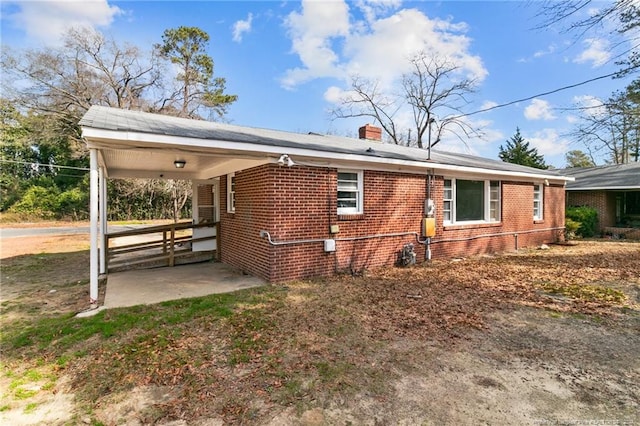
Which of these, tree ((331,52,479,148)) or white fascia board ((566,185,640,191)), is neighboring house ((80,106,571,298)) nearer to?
white fascia board ((566,185,640,191))

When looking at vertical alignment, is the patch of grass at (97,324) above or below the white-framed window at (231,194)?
below

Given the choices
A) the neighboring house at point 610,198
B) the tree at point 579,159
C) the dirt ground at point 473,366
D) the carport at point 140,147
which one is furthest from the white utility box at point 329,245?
the tree at point 579,159

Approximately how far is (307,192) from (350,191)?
1.28m

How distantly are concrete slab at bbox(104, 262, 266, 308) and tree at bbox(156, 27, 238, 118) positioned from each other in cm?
2071

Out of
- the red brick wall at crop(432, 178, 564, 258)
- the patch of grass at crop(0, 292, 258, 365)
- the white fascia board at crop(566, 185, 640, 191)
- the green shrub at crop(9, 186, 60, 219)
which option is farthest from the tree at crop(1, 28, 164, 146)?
the white fascia board at crop(566, 185, 640, 191)

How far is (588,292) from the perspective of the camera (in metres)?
6.21

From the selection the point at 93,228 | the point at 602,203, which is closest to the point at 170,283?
the point at 93,228

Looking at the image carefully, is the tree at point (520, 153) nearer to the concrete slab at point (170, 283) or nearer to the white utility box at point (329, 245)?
the white utility box at point (329, 245)

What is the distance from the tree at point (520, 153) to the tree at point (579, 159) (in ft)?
38.7

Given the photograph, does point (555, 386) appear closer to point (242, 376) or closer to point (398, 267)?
point (242, 376)

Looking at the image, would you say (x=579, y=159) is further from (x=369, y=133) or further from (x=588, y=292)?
(x=588, y=292)

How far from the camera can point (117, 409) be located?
9.07 feet

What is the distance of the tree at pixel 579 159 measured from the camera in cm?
3911

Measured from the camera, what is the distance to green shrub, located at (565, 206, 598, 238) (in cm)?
1554
